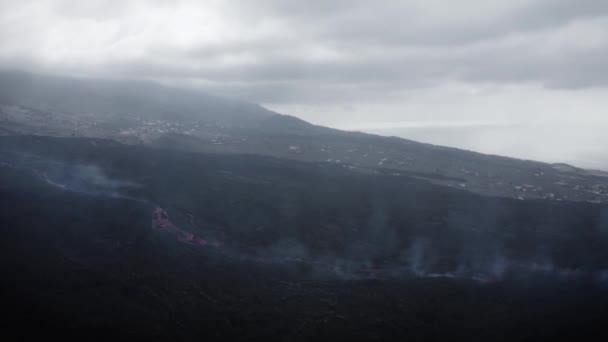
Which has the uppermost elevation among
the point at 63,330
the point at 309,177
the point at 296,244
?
the point at 309,177

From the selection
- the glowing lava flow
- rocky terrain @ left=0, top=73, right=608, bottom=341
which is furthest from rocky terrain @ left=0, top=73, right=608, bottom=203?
the glowing lava flow

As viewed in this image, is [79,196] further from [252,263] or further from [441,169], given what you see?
[441,169]

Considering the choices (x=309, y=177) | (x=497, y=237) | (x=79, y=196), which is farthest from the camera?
(x=309, y=177)

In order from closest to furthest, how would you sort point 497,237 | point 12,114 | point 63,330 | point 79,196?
point 63,330 → point 497,237 → point 79,196 → point 12,114

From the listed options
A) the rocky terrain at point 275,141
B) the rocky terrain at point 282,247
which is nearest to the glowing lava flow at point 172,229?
the rocky terrain at point 282,247

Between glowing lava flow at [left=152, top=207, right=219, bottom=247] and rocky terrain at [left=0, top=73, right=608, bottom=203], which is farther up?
rocky terrain at [left=0, top=73, right=608, bottom=203]

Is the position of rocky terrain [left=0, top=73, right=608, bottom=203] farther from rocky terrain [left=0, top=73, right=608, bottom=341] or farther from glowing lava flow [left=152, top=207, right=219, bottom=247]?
glowing lava flow [left=152, top=207, right=219, bottom=247]

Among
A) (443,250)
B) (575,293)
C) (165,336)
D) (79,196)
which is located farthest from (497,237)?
(79,196)

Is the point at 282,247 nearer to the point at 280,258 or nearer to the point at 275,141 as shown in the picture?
the point at 280,258

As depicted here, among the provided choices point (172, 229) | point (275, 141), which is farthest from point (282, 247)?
point (275, 141)
